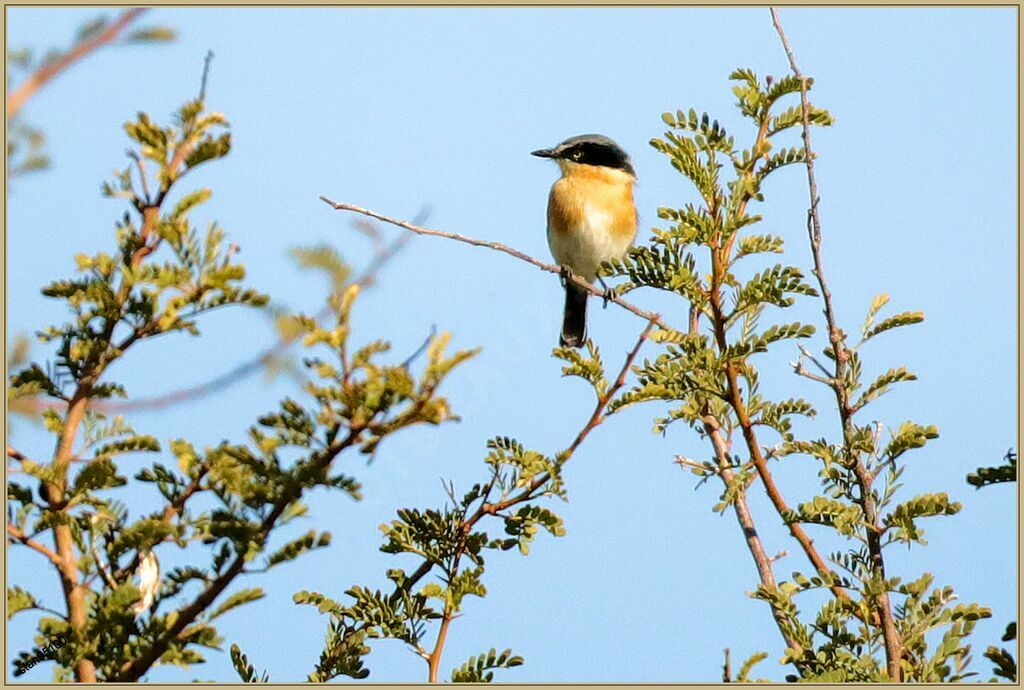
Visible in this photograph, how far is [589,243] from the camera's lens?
796 centimetres

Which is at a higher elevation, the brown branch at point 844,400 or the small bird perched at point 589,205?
the small bird perched at point 589,205

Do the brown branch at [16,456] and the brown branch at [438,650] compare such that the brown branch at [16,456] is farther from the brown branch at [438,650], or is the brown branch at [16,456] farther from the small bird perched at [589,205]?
the small bird perched at [589,205]

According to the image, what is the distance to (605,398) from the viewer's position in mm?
2695

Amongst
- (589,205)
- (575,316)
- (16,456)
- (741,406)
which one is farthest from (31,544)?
(575,316)

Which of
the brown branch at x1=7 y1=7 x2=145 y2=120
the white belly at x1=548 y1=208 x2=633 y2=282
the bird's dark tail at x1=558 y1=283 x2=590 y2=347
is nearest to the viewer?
the brown branch at x1=7 y1=7 x2=145 y2=120

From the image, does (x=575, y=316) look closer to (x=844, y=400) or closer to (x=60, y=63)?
(x=844, y=400)

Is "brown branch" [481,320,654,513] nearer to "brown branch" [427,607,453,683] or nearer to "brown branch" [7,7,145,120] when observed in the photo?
"brown branch" [427,607,453,683]

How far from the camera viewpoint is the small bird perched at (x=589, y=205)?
7.93 meters

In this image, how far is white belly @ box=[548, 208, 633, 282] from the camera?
26.0 ft

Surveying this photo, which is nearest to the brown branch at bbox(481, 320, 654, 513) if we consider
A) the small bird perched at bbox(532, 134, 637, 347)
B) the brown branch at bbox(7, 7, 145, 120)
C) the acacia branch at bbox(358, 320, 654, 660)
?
the acacia branch at bbox(358, 320, 654, 660)

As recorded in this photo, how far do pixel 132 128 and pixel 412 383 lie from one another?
0.71 m

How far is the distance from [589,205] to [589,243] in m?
0.26

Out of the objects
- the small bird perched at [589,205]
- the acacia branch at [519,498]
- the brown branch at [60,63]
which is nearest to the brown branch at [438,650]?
the acacia branch at [519,498]

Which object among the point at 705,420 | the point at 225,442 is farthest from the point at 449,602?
the point at 705,420
